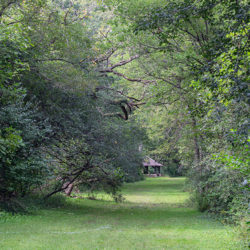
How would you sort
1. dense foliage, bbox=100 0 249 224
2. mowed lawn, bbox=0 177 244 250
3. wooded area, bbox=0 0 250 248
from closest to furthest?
dense foliage, bbox=100 0 249 224
mowed lawn, bbox=0 177 244 250
wooded area, bbox=0 0 250 248

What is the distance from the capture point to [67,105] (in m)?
13.8

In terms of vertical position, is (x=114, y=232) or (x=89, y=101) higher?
(x=89, y=101)

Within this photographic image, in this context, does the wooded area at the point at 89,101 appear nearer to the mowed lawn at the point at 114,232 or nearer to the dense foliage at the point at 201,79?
the dense foliage at the point at 201,79

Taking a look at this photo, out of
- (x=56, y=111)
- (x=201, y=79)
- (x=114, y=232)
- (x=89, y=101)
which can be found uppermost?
(x=89, y=101)

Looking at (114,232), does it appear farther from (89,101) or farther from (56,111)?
(89,101)

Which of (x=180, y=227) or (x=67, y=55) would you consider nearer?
(x=180, y=227)

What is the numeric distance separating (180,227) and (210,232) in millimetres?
1552

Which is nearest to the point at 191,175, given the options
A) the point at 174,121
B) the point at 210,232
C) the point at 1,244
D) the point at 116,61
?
the point at 174,121

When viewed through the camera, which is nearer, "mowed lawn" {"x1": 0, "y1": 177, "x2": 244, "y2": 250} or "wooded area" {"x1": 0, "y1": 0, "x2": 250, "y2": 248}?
"mowed lawn" {"x1": 0, "y1": 177, "x2": 244, "y2": 250}

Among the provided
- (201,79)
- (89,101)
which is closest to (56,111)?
(89,101)

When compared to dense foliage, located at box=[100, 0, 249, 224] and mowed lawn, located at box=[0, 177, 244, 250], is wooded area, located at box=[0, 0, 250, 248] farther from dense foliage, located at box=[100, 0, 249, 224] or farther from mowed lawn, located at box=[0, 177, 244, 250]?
mowed lawn, located at box=[0, 177, 244, 250]

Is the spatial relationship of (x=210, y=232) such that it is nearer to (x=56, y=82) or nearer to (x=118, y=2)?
(x=56, y=82)

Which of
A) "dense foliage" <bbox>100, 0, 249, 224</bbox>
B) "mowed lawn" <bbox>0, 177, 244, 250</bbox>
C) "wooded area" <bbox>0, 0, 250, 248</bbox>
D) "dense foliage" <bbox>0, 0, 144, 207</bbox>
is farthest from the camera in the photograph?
"dense foliage" <bbox>0, 0, 144, 207</bbox>

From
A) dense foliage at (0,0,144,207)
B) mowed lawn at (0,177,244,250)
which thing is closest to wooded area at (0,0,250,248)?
dense foliage at (0,0,144,207)
